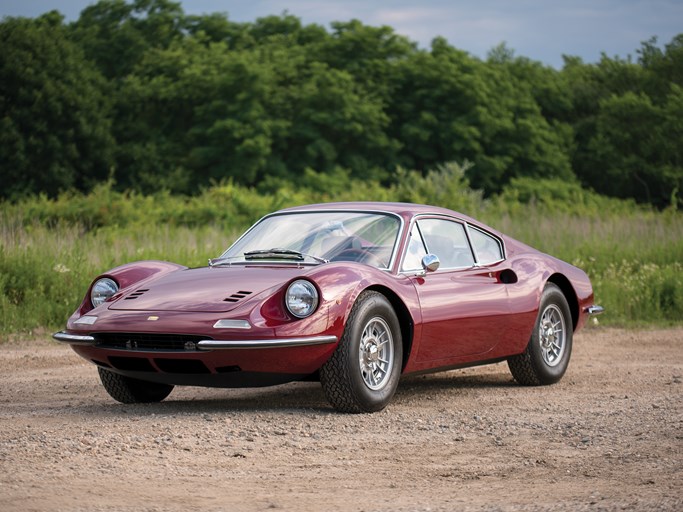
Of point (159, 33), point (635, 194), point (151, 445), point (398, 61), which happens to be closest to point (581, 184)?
point (635, 194)

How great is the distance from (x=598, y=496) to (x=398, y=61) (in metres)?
55.9

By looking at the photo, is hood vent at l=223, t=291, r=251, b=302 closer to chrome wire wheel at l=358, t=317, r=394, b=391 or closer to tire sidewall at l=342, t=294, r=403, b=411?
tire sidewall at l=342, t=294, r=403, b=411

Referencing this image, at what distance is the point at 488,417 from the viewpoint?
313 inches

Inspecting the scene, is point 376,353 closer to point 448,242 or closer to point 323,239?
point 323,239

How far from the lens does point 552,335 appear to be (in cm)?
1005

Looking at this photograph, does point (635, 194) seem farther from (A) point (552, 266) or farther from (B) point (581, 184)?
(A) point (552, 266)

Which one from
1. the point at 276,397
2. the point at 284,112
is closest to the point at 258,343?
the point at 276,397

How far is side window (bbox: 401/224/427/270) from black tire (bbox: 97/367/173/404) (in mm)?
2070

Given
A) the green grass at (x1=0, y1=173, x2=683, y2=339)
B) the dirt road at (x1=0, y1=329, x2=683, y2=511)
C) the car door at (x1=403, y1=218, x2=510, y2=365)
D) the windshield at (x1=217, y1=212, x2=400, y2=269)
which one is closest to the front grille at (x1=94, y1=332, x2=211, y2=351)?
the dirt road at (x1=0, y1=329, x2=683, y2=511)

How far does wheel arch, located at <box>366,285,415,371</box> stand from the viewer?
26.7 ft

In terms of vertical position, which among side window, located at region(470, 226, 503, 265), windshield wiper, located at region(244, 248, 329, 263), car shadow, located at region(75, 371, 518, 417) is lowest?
car shadow, located at region(75, 371, 518, 417)

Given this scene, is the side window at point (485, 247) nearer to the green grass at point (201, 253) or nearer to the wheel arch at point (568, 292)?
the wheel arch at point (568, 292)

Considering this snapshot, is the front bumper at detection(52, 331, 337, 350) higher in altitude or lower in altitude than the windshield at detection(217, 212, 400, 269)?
lower

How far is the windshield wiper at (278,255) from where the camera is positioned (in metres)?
8.48
